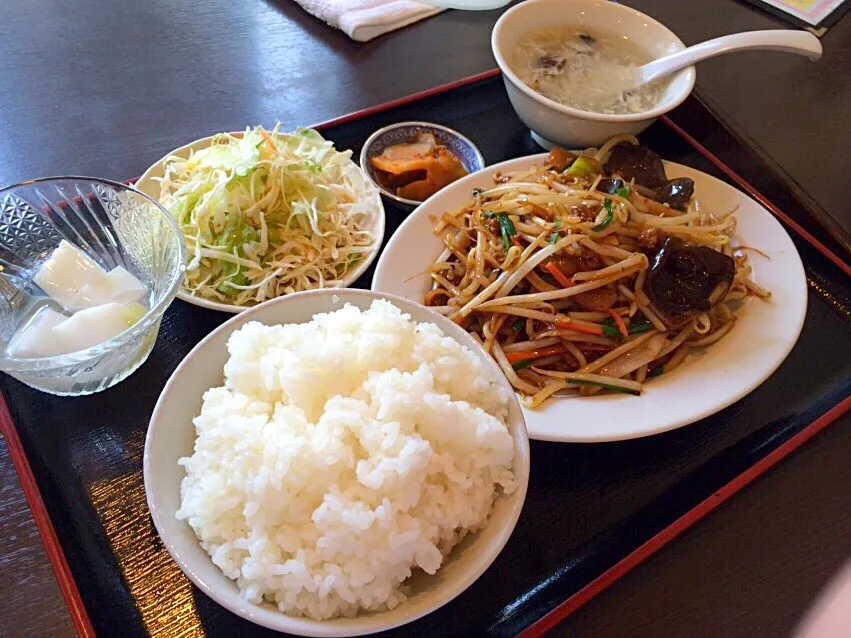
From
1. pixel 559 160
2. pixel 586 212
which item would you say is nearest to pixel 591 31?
pixel 559 160

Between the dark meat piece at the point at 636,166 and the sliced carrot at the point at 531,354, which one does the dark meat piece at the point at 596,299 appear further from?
the dark meat piece at the point at 636,166

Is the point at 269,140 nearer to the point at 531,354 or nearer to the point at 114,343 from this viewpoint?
the point at 114,343

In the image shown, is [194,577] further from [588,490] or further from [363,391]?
[588,490]

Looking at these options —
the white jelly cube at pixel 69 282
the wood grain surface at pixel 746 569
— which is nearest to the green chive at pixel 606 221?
the wood grain surface at pixel 746 569

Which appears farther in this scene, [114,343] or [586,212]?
[586,212]

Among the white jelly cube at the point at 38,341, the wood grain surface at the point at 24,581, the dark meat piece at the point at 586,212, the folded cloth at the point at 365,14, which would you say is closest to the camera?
the wood grain surface at the point at 24,581

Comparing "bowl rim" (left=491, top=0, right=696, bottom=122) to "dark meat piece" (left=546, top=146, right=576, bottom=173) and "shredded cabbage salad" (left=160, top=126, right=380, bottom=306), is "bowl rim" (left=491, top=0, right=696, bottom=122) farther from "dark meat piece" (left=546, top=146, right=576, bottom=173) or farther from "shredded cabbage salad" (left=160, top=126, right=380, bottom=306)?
"shredded cabbage salad" (left=160, top=126, right=380, bottom=306)

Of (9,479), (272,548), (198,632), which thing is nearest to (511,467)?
(272,548)

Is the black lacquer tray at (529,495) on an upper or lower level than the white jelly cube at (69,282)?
lower
